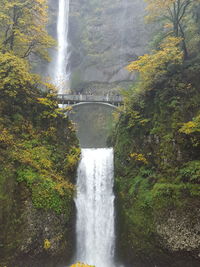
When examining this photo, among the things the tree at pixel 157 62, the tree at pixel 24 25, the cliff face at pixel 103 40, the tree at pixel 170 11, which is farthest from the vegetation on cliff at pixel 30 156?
the cliff face at pixel 103 40

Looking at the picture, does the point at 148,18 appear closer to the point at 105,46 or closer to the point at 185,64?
the point at 185,64

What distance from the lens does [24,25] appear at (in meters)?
16.0

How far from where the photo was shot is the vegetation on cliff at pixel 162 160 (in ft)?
33.6

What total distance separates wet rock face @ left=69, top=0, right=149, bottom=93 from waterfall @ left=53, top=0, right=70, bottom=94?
2.98 ft

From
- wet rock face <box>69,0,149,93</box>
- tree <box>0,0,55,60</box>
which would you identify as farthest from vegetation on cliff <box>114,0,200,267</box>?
wet rock face <box>69,0,149,93</box>

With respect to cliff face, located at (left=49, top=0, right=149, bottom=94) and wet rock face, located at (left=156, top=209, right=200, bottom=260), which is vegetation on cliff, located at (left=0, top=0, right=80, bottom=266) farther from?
cliff face, located at (left=49, top=0, right=149, bottom=94)

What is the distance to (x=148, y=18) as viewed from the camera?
17.5 meters

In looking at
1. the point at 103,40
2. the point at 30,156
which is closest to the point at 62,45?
the point at 103,40

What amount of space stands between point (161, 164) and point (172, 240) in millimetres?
3588

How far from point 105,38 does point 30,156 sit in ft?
99.1

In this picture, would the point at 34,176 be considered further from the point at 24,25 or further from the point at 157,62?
the point at 24,25

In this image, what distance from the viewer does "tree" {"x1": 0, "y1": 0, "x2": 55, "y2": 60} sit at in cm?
1510

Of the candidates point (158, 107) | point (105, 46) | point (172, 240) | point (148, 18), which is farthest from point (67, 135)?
point (105, 46)

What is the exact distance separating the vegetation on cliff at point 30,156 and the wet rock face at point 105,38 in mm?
18303
